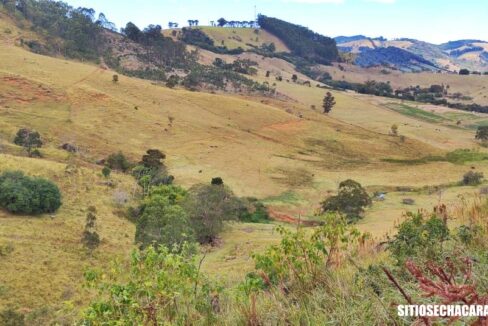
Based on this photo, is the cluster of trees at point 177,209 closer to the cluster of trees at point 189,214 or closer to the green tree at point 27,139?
the cluster of trees at point 189,214

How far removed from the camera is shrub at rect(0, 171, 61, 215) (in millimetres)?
31153

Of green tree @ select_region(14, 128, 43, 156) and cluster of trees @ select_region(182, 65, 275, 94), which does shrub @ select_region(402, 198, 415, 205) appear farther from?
cluster of trees @ select_region(182, 65, 275, 94)

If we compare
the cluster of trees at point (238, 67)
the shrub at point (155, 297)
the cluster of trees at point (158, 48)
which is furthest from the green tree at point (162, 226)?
the cluster of trees at point (238, 67)

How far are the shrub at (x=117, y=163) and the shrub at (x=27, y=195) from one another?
16.9 meters

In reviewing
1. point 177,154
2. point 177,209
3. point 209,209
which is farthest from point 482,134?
point 177,209

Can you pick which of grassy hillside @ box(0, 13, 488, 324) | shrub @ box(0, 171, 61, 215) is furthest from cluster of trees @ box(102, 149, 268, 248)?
shrub @ box(0, 171, 61, 215)

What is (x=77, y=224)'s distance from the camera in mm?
31844

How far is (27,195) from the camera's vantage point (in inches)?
1242

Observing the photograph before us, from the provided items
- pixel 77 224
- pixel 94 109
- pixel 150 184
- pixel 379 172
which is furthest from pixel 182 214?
pixel 94 109

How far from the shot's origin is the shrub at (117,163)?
50938 millimetres

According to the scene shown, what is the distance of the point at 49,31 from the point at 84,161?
73.3 metres

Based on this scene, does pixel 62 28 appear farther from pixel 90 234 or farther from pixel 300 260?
pixel 300 260

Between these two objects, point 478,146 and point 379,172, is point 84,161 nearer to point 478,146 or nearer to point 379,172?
point 379,172

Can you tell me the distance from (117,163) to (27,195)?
19.8 metres
